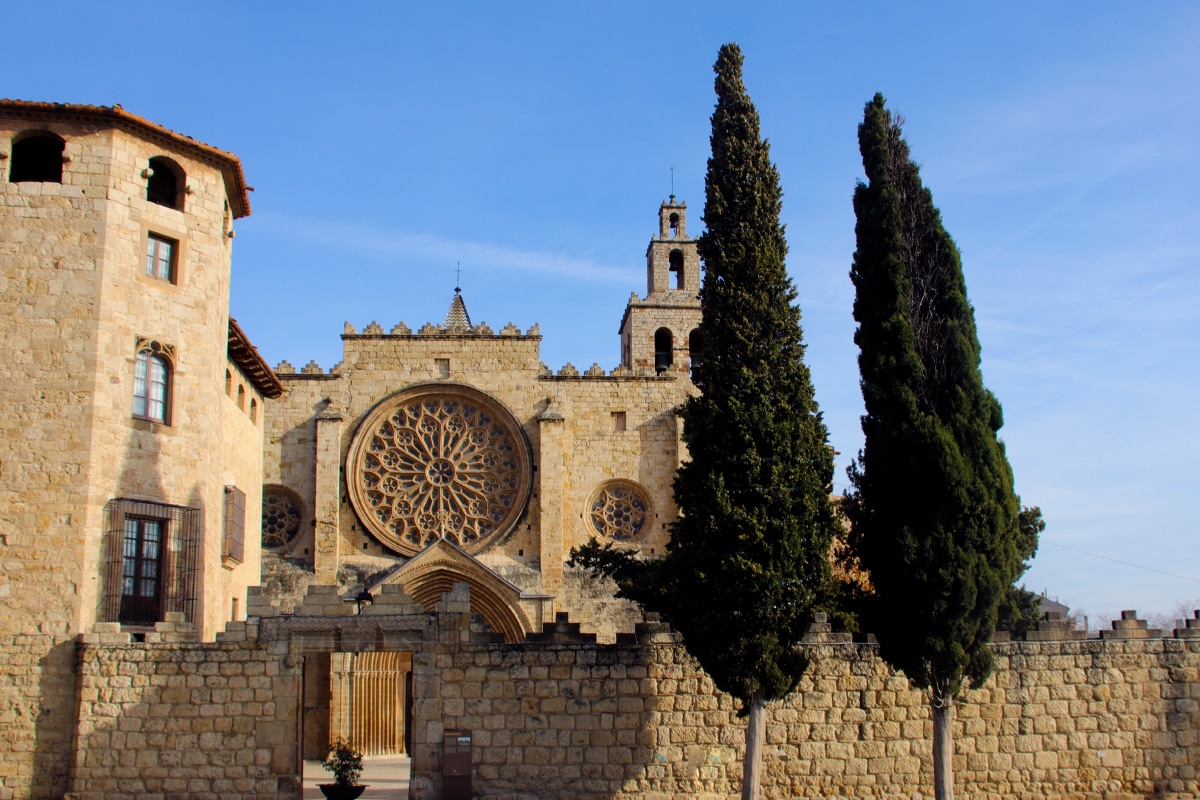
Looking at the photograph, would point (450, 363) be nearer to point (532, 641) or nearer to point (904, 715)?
point (532, 641)

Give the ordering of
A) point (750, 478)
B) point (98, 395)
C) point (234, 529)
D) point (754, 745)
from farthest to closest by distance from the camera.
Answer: point (234, 529)
point (98, 395)
point (750, 478)
point (754, 745)

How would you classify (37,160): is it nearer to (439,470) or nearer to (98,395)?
(98,395)

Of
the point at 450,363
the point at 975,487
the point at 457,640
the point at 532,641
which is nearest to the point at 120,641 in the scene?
the point at 457,640

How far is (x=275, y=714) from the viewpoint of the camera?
43.8 feet

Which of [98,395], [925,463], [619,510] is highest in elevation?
[98,395]

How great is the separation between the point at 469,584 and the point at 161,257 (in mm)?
11824

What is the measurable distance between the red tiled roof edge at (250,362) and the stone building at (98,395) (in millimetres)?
1248

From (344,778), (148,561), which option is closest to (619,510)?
(344,778)

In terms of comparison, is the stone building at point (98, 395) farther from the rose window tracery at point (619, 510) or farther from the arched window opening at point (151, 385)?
the rose window tracery at point (619, 510)

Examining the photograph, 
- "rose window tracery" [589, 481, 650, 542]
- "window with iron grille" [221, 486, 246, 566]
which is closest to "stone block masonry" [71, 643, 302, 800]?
"window with iron grille" [221, 486, 246, 566]

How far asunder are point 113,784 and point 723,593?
25.2 ft

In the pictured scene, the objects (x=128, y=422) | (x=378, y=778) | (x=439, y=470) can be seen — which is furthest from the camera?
(x=439, y=470)

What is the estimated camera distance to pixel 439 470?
2745 centimetres

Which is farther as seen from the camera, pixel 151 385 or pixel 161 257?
pixel 161 257
